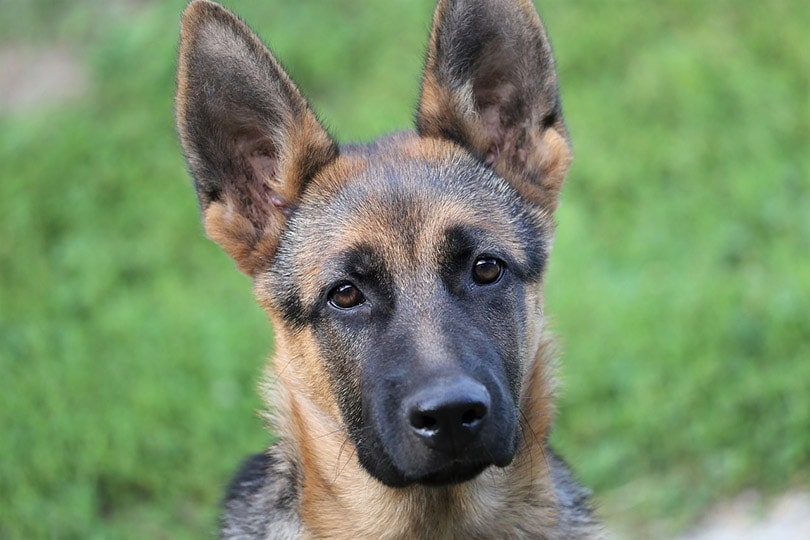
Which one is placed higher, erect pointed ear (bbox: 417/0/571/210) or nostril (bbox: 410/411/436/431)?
erect pointed ear (bbox: 417/0/571/210)

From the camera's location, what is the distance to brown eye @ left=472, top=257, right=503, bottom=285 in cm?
445

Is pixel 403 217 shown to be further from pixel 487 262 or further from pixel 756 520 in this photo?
pixel 756 520

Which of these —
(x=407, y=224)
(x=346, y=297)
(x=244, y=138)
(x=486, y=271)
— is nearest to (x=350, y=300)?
(x=346, y=297)

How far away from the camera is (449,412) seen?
3865 millimetres

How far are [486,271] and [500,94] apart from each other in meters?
0.98

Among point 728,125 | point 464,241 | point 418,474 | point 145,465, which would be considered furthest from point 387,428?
point 728,125

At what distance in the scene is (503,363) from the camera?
4324 mm

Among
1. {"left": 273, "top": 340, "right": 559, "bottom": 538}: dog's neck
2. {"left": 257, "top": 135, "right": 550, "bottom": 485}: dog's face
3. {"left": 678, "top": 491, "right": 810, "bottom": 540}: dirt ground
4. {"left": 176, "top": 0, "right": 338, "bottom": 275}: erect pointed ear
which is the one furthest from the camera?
{"left": 678, "top": 491, "right": 810, "bottom": 540}: dirt ground

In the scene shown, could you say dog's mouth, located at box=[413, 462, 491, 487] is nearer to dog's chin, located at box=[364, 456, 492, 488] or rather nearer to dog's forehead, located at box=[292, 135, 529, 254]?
dog's chin, located at box=[364, 456, 492, 488]

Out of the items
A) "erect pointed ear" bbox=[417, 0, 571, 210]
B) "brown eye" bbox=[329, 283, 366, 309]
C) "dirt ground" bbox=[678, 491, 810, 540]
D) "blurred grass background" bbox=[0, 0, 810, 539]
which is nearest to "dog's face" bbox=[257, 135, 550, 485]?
"brown eye" bbox=[329, 283, 366, 309]

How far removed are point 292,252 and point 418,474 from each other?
3.88ft

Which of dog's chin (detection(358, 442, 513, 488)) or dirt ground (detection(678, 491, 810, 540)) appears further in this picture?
dirt ground (detection(678, 491, 810, 540))

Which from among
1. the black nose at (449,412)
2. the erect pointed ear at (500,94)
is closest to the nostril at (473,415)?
the black nose at (449,412)

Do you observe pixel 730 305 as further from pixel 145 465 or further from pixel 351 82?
pixel 351 82
